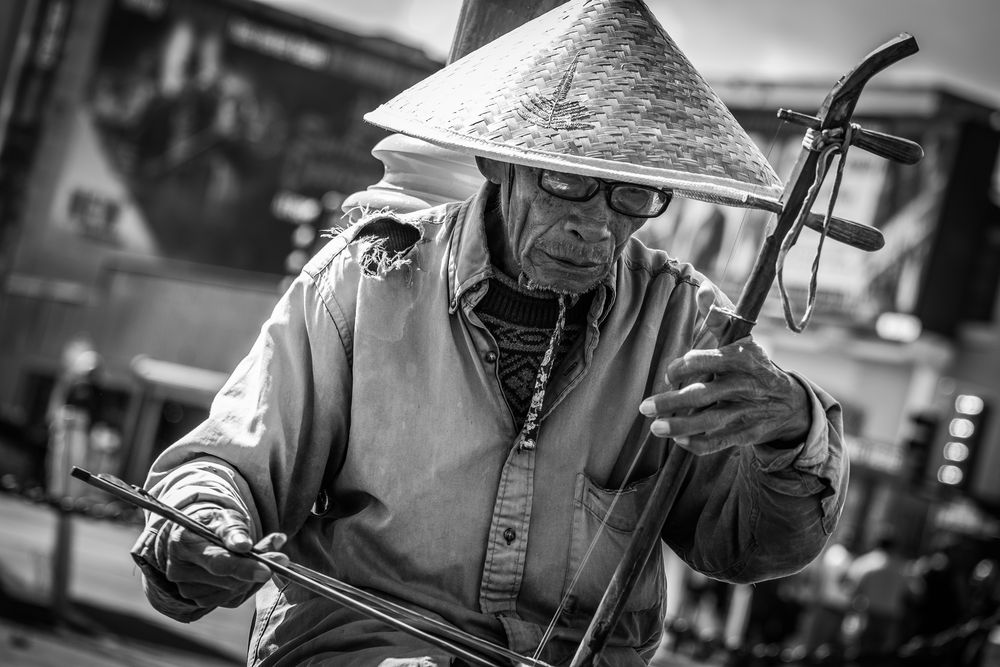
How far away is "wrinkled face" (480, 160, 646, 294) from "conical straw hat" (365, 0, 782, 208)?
5.2 inches

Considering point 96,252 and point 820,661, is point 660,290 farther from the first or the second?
point 96,252

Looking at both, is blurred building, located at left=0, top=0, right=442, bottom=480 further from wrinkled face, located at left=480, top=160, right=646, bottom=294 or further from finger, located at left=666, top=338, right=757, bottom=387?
finger, located at left=666, top=338, right=757, bottom=387

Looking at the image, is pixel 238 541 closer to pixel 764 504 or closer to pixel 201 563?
pixel 201 563

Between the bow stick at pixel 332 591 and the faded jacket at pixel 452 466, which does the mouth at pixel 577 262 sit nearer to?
the faded jacket at pixel 452 466

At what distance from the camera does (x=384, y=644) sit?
223 centimetres

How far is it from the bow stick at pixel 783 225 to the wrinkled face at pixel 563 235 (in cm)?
29

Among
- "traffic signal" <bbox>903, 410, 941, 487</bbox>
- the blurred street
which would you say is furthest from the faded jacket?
"traffic signal" <bbox>903, 410, 941, 487</bbox>

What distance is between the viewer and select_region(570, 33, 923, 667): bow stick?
1997mm

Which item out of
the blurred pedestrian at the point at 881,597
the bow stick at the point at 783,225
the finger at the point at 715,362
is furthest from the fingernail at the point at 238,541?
the blurred pedestrian at the point at 881,597

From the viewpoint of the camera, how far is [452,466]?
2365mm

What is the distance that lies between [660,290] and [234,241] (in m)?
30.2

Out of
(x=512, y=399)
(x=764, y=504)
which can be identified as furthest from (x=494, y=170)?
(x=764, y=504)

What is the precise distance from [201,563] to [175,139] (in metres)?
31.3

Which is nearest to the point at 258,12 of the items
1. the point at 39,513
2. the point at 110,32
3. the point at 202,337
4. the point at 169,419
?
the point at 110,32
